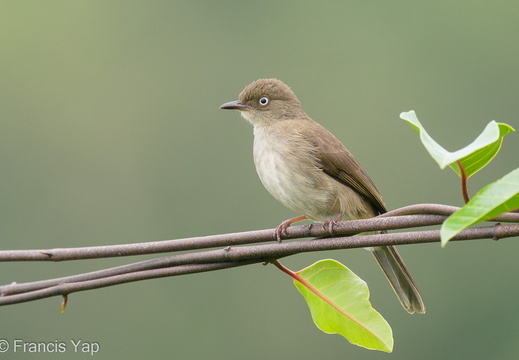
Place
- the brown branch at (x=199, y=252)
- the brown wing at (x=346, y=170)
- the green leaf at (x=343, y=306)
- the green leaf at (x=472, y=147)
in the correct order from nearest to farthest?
the green leaf at (x=472, y=147) < the brown branch at (x=199, y=252) < the green leaf at (x=343, y=306) < the brown wing at (x=346, y=170)

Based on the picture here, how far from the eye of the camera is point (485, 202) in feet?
6.52

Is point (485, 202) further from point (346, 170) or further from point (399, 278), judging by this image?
point (346, 170)

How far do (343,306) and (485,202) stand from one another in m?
1.07

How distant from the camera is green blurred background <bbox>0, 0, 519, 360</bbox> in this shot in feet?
45.8

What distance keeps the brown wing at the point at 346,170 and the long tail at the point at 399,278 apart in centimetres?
41

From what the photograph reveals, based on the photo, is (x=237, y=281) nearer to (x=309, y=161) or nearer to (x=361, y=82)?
(x=361, y=82)

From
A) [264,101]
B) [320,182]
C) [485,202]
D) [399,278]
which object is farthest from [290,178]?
[485,202]

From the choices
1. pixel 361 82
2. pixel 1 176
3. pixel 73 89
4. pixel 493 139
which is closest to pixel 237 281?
pixel 1 176

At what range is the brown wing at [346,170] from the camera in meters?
4.59

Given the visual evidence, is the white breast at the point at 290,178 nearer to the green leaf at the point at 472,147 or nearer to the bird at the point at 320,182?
the bird at the point at 320,182

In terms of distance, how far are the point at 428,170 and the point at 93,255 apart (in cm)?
1303

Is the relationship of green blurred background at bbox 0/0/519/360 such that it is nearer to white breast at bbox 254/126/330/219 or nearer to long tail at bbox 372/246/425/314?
white breast at bbox 254/126/330/219

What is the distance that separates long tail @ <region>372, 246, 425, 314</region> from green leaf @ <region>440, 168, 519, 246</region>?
212 cm

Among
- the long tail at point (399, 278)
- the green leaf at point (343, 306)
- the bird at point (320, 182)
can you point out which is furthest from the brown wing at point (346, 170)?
the green leaf at point (343, 306)
